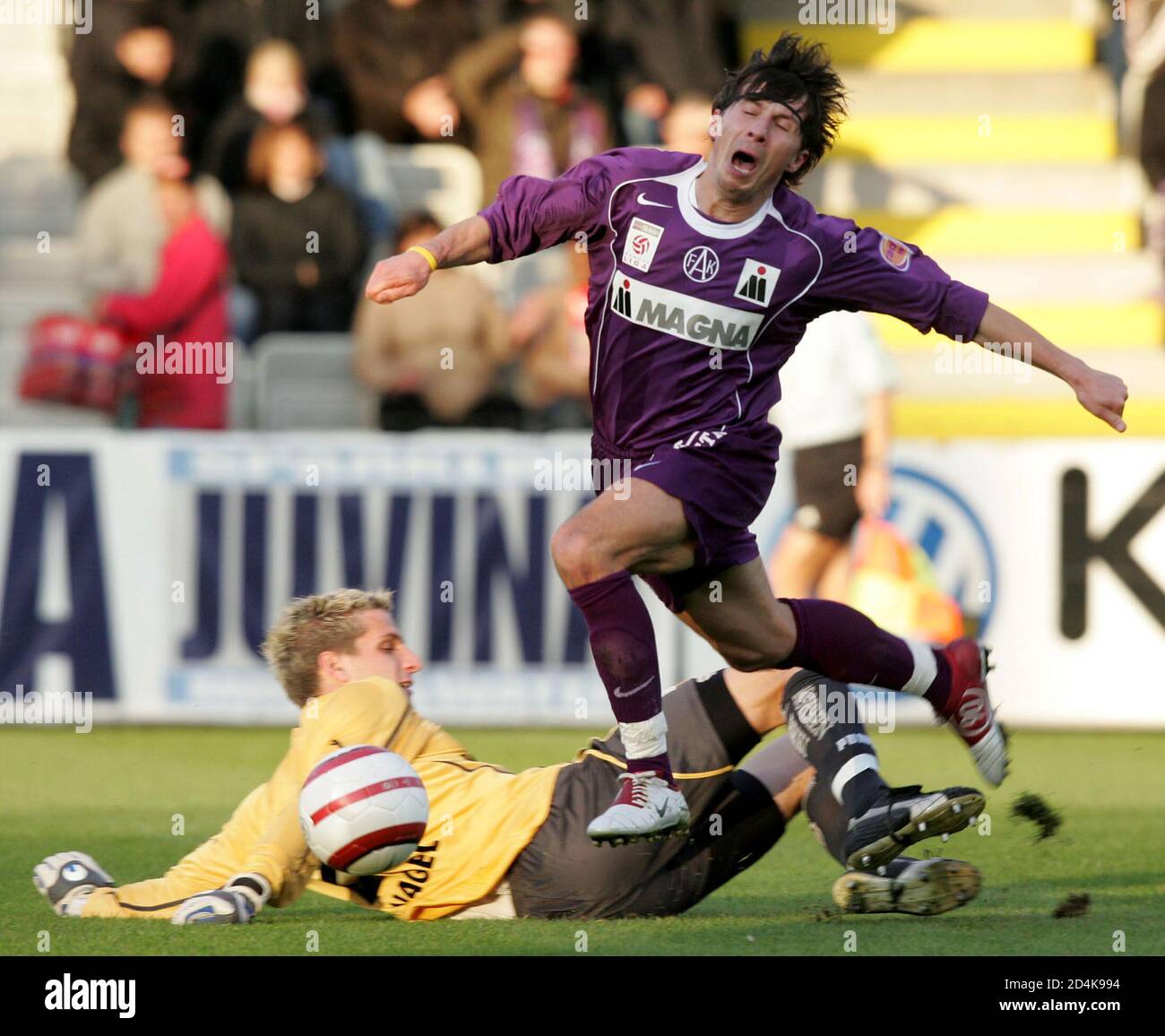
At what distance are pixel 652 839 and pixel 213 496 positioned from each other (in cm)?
530

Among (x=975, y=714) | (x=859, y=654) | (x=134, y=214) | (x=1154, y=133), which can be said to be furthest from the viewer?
(x=1154, y=133)

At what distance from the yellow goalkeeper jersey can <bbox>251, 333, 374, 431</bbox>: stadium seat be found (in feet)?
21.9

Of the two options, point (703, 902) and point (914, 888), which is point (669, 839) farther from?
point (703, 902)

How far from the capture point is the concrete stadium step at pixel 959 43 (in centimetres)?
1609

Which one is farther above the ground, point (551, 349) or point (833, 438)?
point (551, 349)

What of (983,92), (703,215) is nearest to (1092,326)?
(983,92)

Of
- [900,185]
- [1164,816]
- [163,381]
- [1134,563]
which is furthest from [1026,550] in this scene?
[900,185]

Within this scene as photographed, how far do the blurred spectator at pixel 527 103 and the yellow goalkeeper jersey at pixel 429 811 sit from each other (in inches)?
293

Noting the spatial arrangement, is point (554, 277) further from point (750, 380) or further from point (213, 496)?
point (750, 380)

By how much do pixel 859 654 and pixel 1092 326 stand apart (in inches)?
370

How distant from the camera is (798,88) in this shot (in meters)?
5.38

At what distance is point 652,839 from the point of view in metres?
5.02

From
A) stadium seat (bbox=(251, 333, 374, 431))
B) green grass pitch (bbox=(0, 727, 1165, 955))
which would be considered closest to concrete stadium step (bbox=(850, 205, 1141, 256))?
→ stadium seat (bbox=(251, 333, 374, 431))

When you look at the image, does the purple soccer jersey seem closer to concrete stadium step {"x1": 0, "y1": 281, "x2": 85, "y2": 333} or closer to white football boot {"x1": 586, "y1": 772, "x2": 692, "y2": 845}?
white football boot {"x1": 586, "y1": 772, "x2": 692, "y2": 845}
